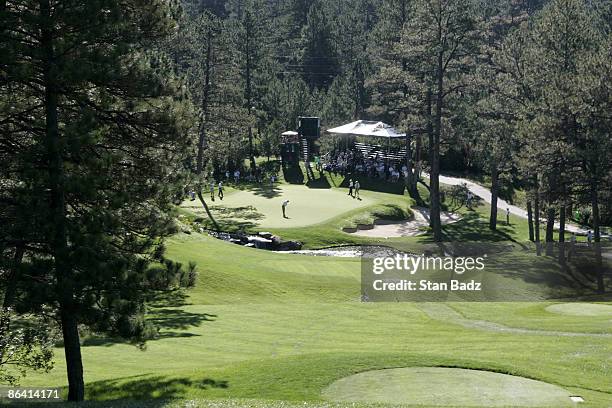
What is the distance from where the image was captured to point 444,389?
59.5 feet

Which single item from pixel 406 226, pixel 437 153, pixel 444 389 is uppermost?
pixel 437 153

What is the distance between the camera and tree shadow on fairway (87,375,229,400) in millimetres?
17672

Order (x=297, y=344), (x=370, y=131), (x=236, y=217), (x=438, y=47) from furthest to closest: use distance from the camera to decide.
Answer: (x=370, y=131) < (x=236, y=217) < (x=438, y=47) < (x=297, y=344)

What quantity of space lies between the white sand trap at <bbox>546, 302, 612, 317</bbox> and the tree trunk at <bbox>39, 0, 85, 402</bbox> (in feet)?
65.6

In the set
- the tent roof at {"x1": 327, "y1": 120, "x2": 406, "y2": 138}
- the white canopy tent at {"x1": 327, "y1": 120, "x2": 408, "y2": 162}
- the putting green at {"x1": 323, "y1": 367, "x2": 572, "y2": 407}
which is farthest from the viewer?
the tent roof at {"x1": 327, "y1": 120, "x2": 406, "y2": 138}

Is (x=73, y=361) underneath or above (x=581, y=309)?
above

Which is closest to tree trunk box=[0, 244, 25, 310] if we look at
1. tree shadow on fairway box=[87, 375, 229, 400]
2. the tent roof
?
tree shadow on fairway box=[87, 375, 229, 400]

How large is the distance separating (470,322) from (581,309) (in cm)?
494

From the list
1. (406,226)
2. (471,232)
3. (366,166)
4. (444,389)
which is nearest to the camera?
(444,389)

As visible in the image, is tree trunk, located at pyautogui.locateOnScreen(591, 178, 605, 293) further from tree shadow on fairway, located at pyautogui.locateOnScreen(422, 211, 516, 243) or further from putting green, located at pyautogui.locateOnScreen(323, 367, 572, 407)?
putting green, located at pyautogui.locateOnScreen(323, 367, 572, 407)

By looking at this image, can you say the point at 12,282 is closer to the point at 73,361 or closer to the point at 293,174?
the point at 73,361

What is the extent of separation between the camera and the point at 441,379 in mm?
19000

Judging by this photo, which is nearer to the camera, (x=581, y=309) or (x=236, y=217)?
(x=581, y=309)

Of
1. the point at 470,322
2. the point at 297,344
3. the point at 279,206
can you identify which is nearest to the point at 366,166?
the point at 279,206
